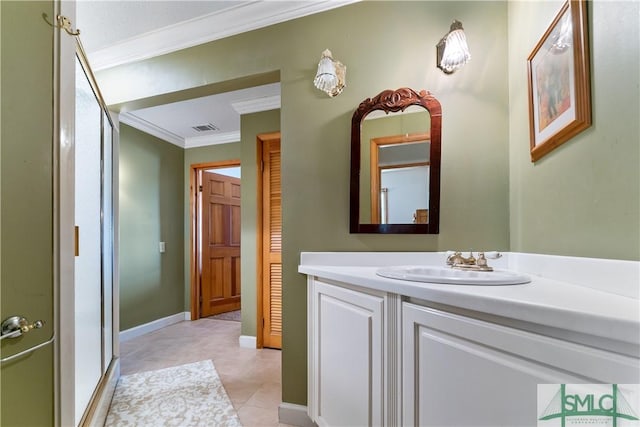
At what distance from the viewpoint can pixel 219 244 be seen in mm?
4113

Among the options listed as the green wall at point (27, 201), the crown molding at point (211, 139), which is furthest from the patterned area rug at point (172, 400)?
the crown molding at point (211, 139)

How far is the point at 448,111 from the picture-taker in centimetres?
144

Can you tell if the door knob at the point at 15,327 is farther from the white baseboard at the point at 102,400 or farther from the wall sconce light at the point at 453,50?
the wall sconce light at the point at 453,50

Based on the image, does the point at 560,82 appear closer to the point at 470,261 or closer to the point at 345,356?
the point at 470,261

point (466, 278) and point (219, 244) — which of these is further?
point (219, 244)

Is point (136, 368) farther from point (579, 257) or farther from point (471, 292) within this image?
point (579, 257)

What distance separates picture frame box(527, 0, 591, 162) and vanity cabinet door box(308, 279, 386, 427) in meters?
0.82

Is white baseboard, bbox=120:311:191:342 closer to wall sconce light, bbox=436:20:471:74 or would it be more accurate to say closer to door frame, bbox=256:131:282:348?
door frame, bbox=256:131:282:348

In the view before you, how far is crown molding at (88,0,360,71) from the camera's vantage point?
1.68 m

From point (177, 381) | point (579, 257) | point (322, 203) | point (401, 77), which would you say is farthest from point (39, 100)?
point (177, 381)

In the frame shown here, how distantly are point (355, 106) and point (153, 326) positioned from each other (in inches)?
132

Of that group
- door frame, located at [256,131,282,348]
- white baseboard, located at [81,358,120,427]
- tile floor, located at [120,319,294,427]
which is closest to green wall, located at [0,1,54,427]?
white baseboard, located at [81,358,120,427]

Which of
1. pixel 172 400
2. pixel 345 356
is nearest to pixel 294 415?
pixel 345 356

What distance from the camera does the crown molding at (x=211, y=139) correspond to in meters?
3.64
